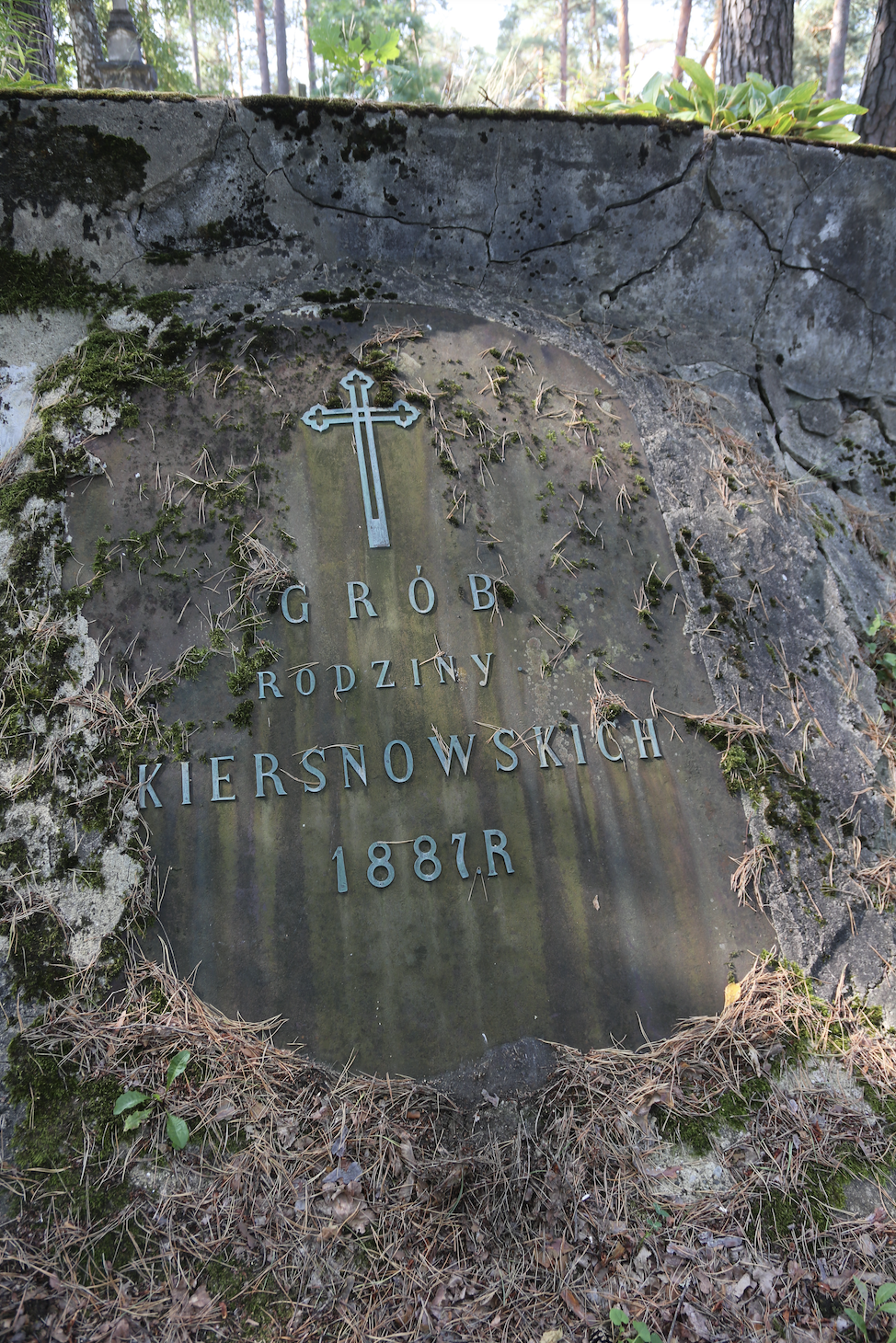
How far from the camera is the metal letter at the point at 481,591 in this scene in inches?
116

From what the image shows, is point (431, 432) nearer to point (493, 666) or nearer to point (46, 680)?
point (493, 666)

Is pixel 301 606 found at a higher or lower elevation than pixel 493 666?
higher

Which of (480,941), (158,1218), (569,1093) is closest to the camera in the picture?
(158,1218)

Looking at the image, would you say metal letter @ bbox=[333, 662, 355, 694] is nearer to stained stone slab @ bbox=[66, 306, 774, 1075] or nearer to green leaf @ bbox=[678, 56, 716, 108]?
stained stone slab @ bbox=[66, 306, 774, 1075]

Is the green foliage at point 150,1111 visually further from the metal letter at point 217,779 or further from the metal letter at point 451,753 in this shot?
the metal letter at point 451,753

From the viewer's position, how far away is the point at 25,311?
10.1 feet

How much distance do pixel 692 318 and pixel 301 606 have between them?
2.59m

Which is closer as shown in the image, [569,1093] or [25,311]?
[569,1093]

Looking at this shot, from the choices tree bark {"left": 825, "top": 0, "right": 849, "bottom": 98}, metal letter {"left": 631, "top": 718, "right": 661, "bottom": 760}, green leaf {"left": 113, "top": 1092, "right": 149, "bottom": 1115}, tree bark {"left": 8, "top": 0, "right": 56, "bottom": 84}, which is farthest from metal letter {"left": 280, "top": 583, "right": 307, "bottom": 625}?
tree bark {"left": 825, "top": 0, "right": 849, "bottom": 98}

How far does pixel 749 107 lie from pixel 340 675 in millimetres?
3542

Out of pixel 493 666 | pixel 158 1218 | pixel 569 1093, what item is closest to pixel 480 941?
pixel 569 1093

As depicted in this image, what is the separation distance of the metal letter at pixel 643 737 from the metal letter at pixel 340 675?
111cm

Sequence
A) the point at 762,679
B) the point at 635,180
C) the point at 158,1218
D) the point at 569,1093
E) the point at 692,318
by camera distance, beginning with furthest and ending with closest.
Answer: the point at 692,318 → the point at 635,180 → the point at 762,679 → the point at 569,1093 → the point at 158,1218

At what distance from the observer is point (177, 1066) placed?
2.24 meters
